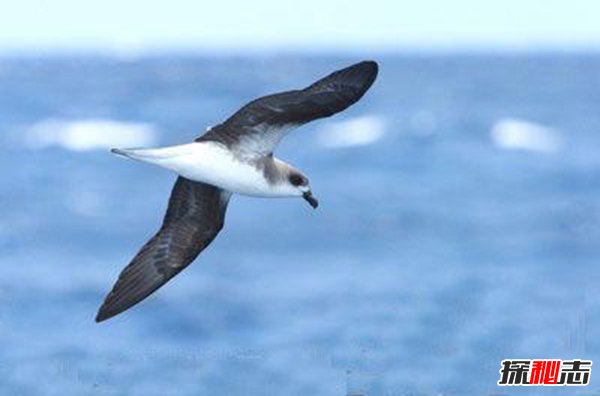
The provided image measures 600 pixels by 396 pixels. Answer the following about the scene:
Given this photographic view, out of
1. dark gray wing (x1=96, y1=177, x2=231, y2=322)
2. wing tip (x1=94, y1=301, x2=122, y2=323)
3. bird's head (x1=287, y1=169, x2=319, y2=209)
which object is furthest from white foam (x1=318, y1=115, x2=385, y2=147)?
wing tip (x1=94, y1=301, x2=122, y2=323)

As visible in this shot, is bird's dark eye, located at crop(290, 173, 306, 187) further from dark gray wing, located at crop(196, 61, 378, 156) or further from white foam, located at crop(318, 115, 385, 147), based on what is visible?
white foam, located at crop(318, 115, 385, 147)

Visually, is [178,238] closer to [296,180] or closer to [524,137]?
[296,180]

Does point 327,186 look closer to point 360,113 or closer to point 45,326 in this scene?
point 360,113

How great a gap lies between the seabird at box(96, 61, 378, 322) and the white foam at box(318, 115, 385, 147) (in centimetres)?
6062

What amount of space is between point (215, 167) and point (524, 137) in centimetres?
7165

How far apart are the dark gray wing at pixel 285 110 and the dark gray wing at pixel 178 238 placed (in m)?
1.31

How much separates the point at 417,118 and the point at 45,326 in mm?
57004

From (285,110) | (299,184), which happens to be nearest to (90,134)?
(299,184)

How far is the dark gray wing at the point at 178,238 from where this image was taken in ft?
53.1

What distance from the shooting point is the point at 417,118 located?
91812mm

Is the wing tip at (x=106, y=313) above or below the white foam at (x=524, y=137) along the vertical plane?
below

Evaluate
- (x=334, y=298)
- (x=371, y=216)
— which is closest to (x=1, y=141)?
(x=371, y=216)

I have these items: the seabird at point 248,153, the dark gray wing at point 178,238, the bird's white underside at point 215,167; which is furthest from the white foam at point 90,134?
the bird's white underside at point 215,167

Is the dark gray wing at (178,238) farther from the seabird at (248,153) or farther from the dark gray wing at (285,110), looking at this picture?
the dark gray wing at (285,110)
